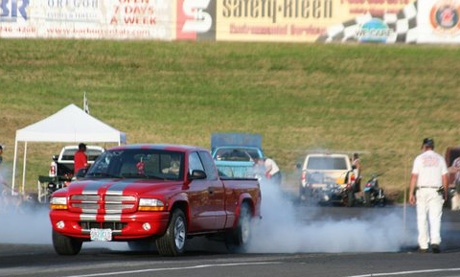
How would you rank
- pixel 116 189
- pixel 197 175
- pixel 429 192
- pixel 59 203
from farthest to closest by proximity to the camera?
1. pixel 429 192
2. pixel 197 175
3. pixel 59 203
4. pixel 116 189

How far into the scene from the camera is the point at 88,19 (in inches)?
2188

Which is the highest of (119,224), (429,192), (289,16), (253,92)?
(289,16)

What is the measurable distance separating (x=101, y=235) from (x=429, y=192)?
4866mm

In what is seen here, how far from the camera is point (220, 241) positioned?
63.6 feet

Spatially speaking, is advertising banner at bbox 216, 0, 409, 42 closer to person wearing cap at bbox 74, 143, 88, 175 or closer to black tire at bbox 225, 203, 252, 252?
person wearing cap at bbox 74, 143, 88, 175

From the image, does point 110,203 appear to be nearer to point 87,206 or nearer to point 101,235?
point 87,206

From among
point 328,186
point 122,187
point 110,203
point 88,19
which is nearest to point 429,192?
point 122,187

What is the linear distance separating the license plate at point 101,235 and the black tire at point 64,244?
1.75 ft

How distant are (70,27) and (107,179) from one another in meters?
39.6

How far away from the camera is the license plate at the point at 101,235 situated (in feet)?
53.8

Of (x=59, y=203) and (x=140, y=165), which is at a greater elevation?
(x=140, y=165)

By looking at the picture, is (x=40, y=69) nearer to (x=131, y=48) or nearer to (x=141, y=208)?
(x=131, y=48)

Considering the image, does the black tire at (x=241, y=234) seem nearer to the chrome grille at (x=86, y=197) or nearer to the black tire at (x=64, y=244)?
the black tire at (x=64, y=244)

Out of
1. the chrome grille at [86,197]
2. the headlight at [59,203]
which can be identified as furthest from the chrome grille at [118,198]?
the headlight at [59,203]
